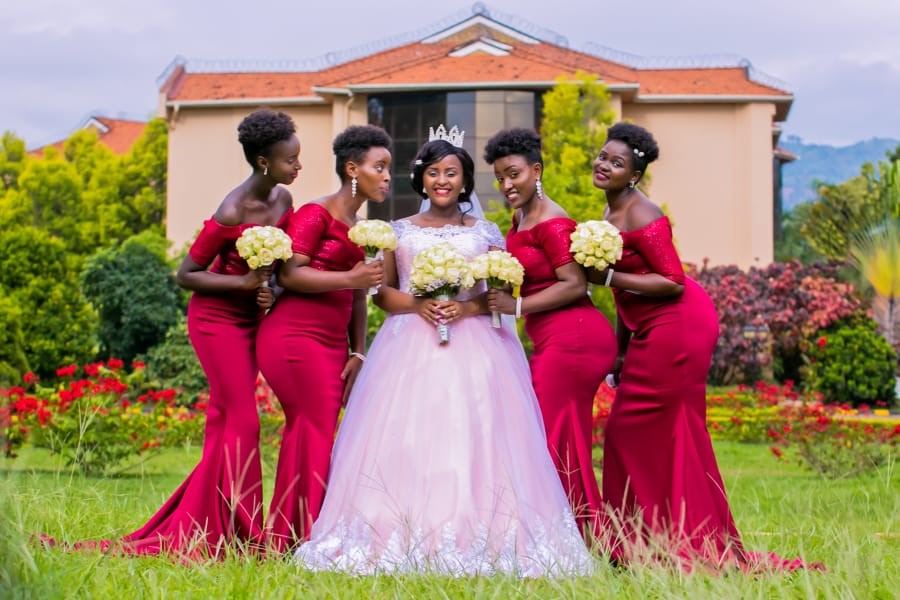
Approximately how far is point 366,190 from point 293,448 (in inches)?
60.5

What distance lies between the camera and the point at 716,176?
33875mm

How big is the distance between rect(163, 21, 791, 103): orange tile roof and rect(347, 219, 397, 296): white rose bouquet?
81.9ft

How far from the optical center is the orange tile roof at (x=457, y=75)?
3139 centimetres

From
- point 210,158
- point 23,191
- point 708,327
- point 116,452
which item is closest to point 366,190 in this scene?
point 708,327

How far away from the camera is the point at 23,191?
126 ft

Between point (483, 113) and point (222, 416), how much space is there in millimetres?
25310

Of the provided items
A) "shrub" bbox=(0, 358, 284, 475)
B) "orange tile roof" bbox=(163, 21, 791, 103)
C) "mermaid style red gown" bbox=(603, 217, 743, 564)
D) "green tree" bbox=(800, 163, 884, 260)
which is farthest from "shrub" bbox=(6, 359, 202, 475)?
"green tree" bbox=(800, 163, 884, 260)

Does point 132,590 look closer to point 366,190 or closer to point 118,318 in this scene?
point 366,190

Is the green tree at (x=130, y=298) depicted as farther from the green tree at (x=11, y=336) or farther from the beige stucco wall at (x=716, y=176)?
the beige stucco wall at (x=716, y=176)

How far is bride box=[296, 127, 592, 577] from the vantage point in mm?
5730

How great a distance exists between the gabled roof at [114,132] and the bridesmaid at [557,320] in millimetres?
45663

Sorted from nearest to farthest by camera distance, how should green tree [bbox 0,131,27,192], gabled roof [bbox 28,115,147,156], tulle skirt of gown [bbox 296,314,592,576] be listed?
tulle skirt of gown [bbox 296,314,592,576] < green tree [bbox 0,131,27,192] < gabled roof [bbox 28,115,147,156]

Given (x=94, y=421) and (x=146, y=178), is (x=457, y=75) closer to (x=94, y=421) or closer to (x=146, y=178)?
(x=146, y=178)

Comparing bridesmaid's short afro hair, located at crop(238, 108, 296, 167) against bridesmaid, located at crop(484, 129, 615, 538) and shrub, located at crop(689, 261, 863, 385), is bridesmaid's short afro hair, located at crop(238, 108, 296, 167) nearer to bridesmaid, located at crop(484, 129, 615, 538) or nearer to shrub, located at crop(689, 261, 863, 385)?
bridesmaid, located at crop(484, 129, 615, 538)
